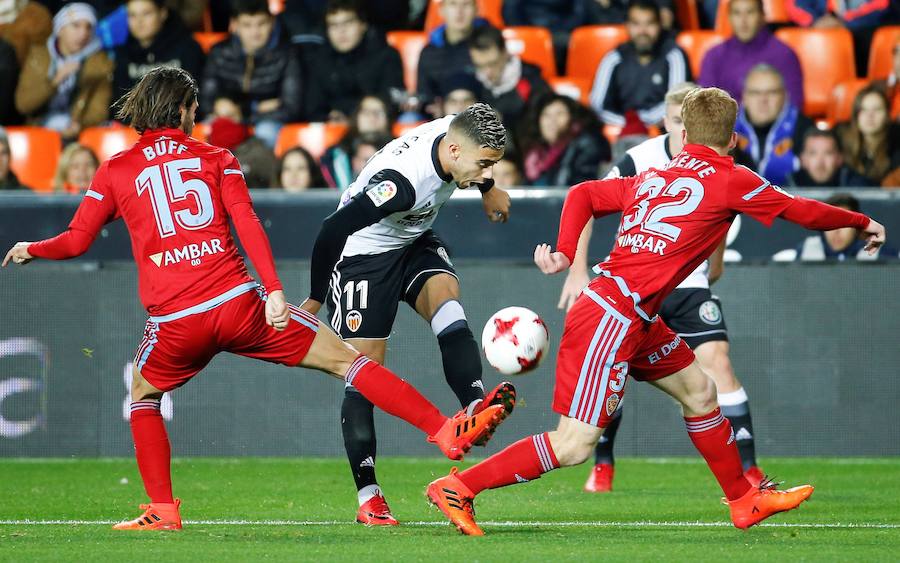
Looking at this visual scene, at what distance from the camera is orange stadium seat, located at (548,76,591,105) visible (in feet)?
40.8

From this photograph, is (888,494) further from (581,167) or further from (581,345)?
(581,167)

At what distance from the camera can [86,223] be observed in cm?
595

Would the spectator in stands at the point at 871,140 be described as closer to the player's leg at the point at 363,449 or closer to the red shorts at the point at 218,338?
the player's leg at the point at 363,449

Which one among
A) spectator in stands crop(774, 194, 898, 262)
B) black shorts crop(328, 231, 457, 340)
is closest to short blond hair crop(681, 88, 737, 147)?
black shorts crop(328, 231, 457, 340)

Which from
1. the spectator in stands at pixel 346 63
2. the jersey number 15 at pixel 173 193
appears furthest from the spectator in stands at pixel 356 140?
the jersey number 15 at pixel 173 193

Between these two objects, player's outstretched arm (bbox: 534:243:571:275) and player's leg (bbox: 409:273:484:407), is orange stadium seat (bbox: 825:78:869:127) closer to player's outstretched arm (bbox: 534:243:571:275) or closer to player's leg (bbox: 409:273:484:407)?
player's leg (bbox: 409:273:484:407)

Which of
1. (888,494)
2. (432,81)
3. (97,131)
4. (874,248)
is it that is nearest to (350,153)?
(432,81)

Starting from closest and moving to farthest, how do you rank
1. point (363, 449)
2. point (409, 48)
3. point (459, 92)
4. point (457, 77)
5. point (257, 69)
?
point (363, 449), point (459, 92), point (457, 77), point (257, 69), point (409, 48)

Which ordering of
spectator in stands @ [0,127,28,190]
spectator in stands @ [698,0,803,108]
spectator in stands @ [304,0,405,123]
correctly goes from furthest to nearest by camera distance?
1. spectator in stands @ [304,0,405,123]
2. spectator in stands @ [698,0,803,108]
3. spectator in stands @ [0,127,28,190]

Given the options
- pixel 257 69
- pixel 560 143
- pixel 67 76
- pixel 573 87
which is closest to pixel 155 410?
pixel 560 143

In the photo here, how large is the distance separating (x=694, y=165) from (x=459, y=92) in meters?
5.82

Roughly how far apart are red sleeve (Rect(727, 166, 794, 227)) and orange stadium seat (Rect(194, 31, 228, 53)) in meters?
8.12

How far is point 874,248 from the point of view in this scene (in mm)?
5781

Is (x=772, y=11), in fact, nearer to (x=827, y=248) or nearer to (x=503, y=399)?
(x=827, y=248)
